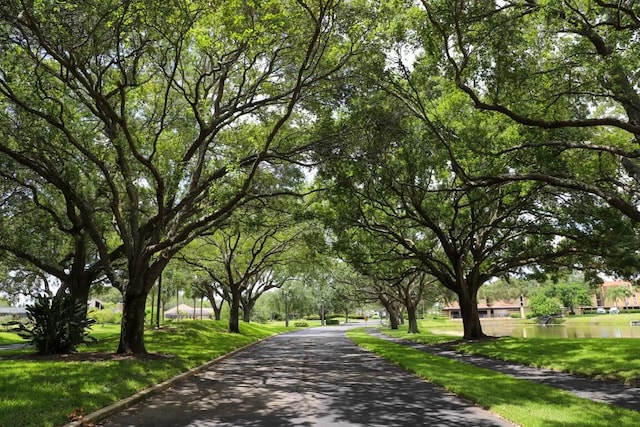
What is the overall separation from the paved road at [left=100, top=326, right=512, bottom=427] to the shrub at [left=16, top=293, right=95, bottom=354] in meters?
4.88

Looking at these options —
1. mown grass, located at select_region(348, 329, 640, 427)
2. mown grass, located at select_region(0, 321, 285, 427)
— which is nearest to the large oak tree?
mown grass, located at select_region(0, 321, 285, 427)

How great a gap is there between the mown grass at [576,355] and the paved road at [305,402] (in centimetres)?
445

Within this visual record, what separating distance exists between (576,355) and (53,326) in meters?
16.3

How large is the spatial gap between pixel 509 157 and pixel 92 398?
14419 millimetres

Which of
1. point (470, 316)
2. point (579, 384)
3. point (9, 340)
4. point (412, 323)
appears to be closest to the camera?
point (579, 384)

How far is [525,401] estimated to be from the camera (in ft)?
27.8

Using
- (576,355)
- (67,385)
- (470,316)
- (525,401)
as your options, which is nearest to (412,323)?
(470,316)

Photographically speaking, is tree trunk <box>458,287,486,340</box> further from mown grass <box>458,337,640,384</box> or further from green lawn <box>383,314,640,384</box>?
mown grass <box>458,337,640,384</box>

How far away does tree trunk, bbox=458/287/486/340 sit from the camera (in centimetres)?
2350

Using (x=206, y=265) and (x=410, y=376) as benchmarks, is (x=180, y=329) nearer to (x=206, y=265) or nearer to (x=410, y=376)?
(x=206, y=265)

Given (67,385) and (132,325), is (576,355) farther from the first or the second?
(67,385)

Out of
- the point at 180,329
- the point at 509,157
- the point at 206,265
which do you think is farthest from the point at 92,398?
the point at 206,265

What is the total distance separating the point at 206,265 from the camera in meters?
37.1

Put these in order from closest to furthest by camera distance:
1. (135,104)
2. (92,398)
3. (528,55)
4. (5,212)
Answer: (92,398)
(528,55)
(135,104)
(5,212)
